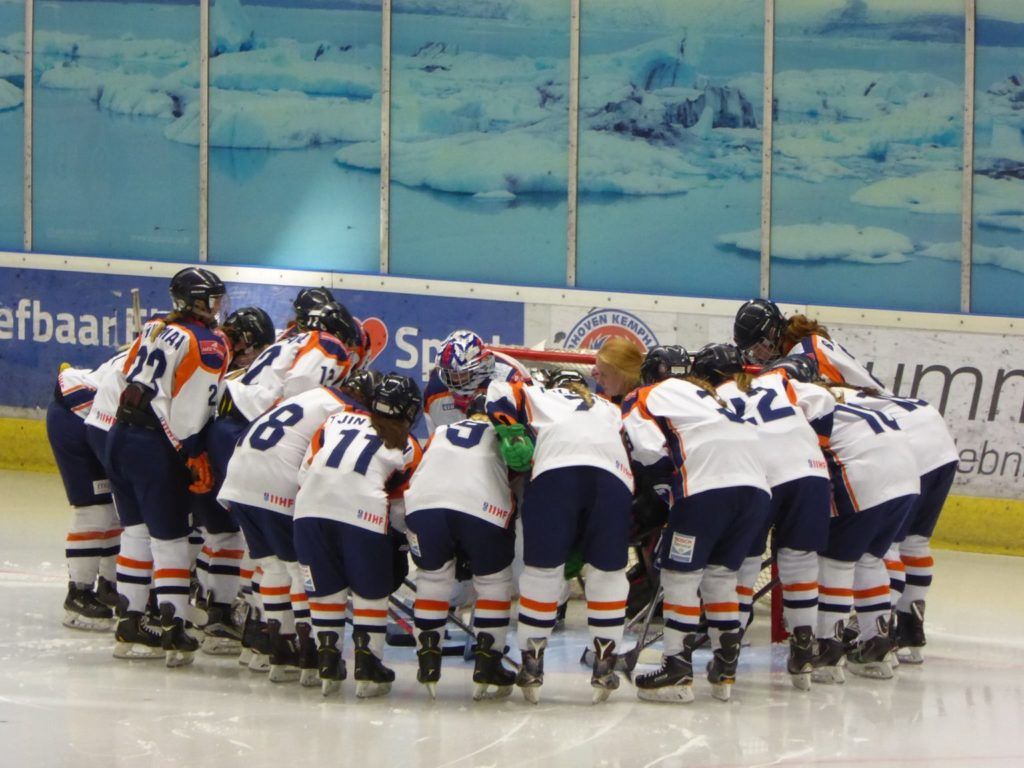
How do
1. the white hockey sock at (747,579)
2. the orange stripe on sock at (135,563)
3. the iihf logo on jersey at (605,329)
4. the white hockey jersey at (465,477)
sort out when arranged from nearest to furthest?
the white hockey jersey at (465,477) → the white hockey sock at (747,579) → the orange stripe on sock at (135,563) → the iihf logo on jersey at (605,329)

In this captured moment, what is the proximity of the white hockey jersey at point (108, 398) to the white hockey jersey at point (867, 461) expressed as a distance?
2.74m

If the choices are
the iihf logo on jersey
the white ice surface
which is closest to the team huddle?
the white ice surface

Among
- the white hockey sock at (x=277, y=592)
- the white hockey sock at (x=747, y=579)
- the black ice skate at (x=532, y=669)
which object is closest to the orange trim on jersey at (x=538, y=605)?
the black ice skate at (x=532, y=669)

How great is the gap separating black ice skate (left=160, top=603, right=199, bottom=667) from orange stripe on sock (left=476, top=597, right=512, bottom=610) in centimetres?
121

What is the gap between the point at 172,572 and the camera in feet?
20.6

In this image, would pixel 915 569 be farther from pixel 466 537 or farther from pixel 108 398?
pixel 108 398

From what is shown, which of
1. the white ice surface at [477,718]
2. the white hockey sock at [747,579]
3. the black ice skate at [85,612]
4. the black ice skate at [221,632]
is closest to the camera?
the white ice surface at [477,718]

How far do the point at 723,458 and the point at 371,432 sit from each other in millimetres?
1198

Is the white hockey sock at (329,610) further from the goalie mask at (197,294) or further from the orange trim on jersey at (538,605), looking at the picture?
the goalie mask at (197,294)

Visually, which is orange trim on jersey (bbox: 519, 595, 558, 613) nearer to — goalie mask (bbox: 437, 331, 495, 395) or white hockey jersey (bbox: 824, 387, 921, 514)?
goalie mask (bbox: 437, 331, 495, 395)

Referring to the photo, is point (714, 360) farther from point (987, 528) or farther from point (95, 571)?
point (987, 528)

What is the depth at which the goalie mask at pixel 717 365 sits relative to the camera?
19.9ft

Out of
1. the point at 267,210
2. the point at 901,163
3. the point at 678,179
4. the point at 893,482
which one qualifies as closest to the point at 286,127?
the point at 267,210

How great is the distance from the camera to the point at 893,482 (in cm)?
620
